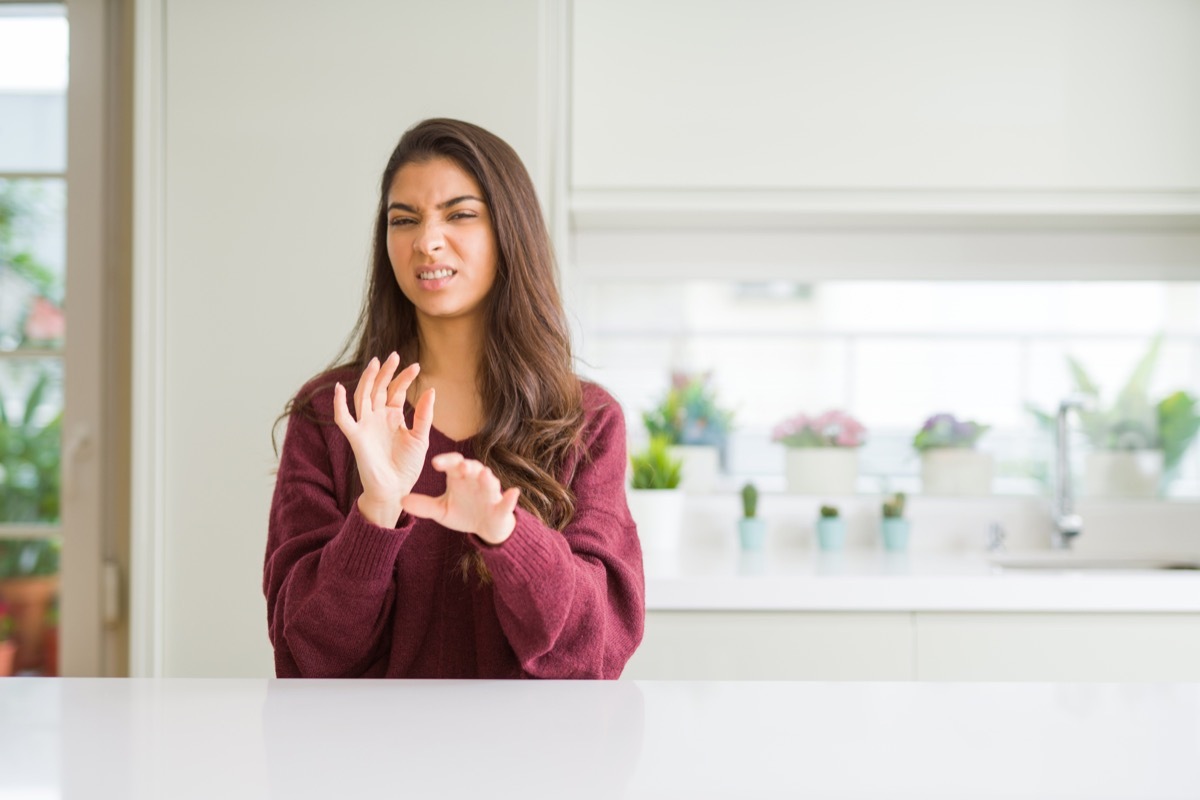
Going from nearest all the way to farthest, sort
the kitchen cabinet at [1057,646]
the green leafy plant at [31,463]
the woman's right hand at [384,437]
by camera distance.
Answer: the woman's right hand at [384,437] < the kitchen cabinet at [1057,646] < the green leafy plant at [31,463]

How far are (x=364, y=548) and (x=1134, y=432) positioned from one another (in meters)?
2.21

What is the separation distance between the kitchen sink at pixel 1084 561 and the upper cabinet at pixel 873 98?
0.83 meters

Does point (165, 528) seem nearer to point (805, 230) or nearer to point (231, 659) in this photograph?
point (231, 659)

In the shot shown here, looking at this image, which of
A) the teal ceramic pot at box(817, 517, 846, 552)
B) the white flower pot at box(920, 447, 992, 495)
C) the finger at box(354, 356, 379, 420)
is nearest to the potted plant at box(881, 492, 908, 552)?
the teal ceramic pot at box(817, 517, 846, 552)

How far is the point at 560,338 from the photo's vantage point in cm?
145

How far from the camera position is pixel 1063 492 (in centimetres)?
254

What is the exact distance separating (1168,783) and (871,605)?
1315 mm

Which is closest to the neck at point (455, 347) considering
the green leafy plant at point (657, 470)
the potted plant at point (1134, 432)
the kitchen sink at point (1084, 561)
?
the green leafy plant at point (657, 470)

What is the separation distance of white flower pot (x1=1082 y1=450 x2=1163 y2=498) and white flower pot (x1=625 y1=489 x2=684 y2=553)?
3.60 feet

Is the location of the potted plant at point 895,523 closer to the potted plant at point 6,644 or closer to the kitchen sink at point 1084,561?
the kitchen sink at point 1084,561

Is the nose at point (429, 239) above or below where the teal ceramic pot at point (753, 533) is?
above

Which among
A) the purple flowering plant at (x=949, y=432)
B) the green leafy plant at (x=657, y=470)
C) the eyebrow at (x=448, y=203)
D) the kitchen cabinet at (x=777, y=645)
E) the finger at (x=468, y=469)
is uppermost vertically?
the eyebrow at (x=448, y=203)

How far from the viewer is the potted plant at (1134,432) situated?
105 inches

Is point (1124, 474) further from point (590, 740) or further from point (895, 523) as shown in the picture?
point (590, 740)
